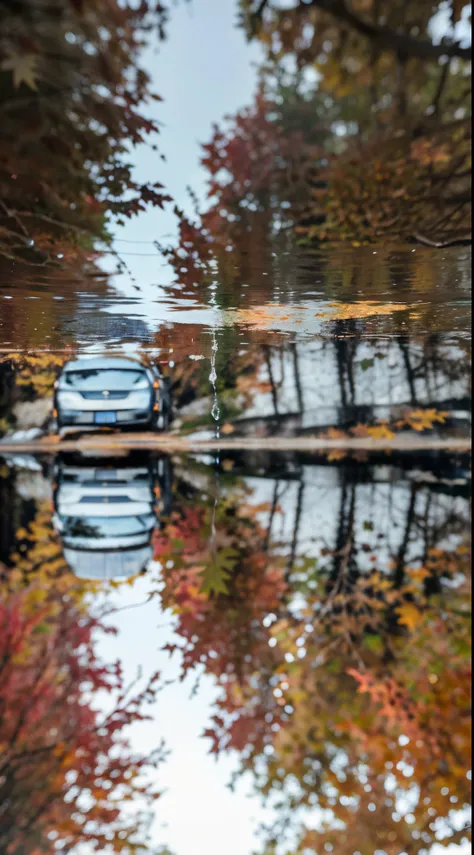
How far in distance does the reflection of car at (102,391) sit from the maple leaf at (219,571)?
9.31 feet

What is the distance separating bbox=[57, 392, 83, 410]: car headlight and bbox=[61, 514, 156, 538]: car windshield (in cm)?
211

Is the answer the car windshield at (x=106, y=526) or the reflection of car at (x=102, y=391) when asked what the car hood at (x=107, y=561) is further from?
the reflection of car at (x=102, y=391)

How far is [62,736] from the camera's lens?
1.56m

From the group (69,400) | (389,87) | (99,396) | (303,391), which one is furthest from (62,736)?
(303,391)

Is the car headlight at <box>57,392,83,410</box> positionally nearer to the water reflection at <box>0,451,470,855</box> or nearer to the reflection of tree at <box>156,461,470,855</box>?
the water reflection at <box>0,451,470,855</box>

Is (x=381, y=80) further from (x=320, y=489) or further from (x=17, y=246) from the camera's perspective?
(x=320, y=489)

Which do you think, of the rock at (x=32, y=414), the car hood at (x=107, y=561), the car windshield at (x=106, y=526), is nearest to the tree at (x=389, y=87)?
the car hood at (x=107, y=561)

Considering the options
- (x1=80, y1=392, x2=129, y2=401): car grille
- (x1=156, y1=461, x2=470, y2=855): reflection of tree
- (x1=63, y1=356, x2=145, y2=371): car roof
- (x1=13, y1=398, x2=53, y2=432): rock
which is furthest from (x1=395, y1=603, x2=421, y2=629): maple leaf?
(x1=13, y1=398, x2=53, y2=432): rock

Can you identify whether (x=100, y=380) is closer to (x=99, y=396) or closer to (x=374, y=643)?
(x=99, y=396)

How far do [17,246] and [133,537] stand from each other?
1763 millimetres

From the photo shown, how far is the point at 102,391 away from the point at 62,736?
3.79 meters

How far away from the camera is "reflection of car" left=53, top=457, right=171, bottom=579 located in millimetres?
2529

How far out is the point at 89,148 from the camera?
1132 mm

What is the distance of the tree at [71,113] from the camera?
0.83 m
